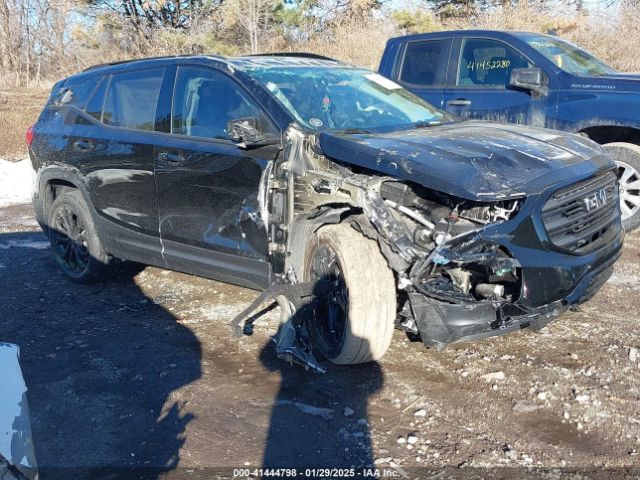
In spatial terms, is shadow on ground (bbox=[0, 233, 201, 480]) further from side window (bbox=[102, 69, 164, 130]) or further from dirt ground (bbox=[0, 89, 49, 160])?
dirt ground (bbox=[0, 89, 49, 160])

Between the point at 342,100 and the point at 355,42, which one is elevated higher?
the point at 355,42

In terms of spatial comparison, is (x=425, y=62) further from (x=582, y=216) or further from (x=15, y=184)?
(x=15, y=184)

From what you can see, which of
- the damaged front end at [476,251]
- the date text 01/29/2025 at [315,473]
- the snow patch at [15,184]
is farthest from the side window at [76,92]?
the snow patch at [15,184]

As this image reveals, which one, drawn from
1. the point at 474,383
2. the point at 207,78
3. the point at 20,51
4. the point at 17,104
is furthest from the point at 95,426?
the point at 20,51

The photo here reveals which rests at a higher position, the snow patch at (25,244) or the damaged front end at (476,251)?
the damaged front end at (476,251)

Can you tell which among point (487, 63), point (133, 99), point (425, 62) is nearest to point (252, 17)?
point (425, 62)

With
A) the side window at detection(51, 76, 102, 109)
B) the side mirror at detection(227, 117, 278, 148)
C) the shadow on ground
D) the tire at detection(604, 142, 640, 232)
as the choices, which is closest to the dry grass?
the side window at detection(51, 76, 102, 109)

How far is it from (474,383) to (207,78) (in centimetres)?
263

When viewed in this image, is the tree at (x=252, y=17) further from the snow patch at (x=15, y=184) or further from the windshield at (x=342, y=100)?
the windshield at (x=342, y=100)

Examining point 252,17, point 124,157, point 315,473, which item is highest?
point 252,17

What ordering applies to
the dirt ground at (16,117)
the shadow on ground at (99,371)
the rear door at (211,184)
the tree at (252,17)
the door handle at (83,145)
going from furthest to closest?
the tree at (252,17), the dirt ground at (16,117), the door handle at (83,145), the rear door at (211,184), the shadow on ground at (99,371)

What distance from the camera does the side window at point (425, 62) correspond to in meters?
7.70

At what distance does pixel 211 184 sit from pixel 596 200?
7.67ft

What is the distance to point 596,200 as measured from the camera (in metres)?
3.62
